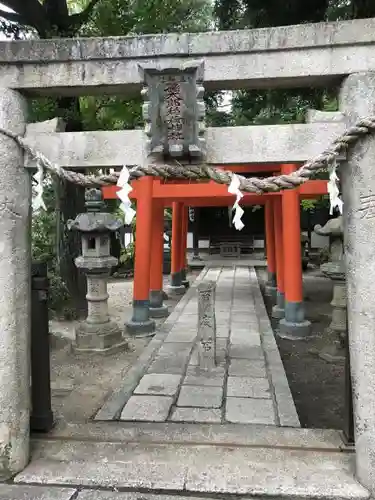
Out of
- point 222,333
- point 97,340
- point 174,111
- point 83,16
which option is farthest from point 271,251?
point 174,111

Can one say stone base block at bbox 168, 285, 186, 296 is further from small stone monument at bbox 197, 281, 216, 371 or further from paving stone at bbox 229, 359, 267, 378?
small stone monument at bbox 197, 281, 216, 371

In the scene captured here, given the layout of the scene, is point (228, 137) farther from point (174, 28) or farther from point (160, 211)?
point (174, 28)

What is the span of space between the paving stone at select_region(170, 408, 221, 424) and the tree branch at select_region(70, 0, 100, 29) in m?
7.52

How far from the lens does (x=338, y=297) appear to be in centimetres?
738

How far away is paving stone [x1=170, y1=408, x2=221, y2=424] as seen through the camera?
13.0 feet

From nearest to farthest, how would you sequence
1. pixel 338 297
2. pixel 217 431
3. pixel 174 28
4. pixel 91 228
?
pixel 217 431 < pixel 91 228 < pixel 338 297 < pixel 174 28

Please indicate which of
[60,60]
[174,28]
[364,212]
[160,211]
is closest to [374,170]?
[364,212]

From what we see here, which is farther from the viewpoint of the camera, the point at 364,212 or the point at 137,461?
the point at 137,461

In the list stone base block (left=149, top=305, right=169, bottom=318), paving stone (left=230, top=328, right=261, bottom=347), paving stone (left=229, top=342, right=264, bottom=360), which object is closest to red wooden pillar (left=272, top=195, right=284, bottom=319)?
paving stone (left=230, top=328, right=261, bottom=347)

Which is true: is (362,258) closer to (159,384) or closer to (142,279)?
(159,384)

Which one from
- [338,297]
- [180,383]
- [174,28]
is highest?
[174,28]

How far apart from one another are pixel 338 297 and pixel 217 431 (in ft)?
14.8

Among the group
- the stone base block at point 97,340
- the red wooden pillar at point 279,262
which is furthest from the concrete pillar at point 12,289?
the red wooden pillar at point 279,262

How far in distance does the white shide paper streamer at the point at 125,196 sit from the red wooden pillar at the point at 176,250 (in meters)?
10.4
